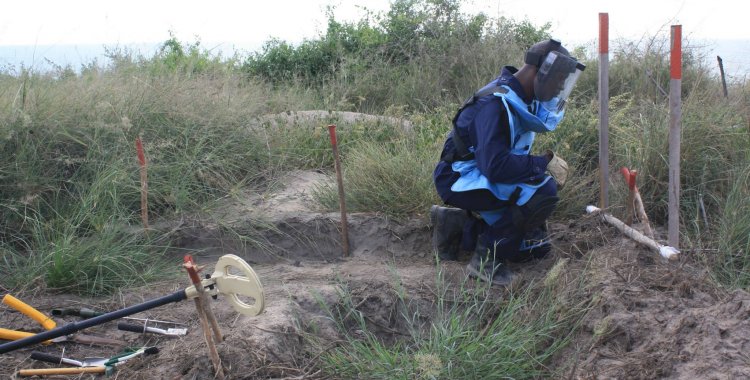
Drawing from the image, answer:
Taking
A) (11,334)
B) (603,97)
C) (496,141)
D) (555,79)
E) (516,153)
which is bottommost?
(11,334)

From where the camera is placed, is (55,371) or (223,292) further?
(55,371)

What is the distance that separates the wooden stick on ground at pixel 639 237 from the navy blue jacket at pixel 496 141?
57cm

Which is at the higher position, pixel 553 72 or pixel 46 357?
→ pixel 553 72

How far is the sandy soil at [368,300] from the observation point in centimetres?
300

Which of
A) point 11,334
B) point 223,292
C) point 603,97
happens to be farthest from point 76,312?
point 603,97

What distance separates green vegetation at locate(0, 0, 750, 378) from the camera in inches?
138

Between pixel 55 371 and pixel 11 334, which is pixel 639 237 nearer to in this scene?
pixel 55 371

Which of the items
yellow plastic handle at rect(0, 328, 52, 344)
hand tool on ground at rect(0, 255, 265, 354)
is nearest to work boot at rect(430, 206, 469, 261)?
hand tool on ground at rect(0, 255, 265, 354)

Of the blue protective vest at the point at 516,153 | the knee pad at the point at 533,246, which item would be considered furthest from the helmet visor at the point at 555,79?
the knee pad at the point at 533,246

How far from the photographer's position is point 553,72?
385 cm

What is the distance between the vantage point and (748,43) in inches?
310

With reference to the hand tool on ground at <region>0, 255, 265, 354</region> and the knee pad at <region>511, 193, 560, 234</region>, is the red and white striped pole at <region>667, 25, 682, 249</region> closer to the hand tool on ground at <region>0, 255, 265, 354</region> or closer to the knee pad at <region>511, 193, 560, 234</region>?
the knee pad at <region>511, 193, 560, 234</region>

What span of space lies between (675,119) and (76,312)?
10.3 feet

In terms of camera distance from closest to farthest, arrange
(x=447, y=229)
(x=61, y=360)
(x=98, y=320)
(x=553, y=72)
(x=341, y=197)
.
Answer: (x=98, y=320) → (x=61, y=360) → (x=553, y=72) → (x=447, y=229) → (x=341, y=197)
